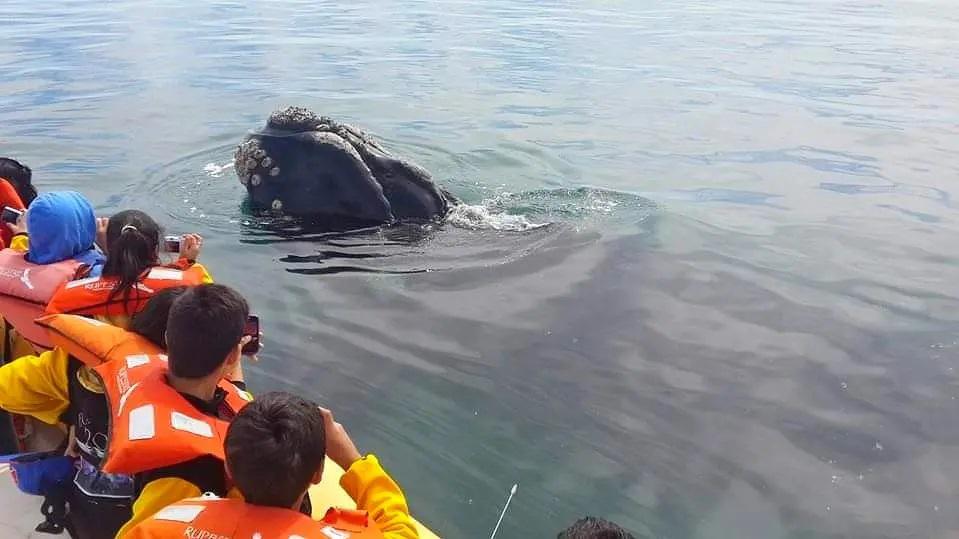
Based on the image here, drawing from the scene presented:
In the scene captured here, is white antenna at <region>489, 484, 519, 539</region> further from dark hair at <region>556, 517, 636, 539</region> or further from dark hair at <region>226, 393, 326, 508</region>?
dark hair at <region>226, 393, 326, 508</region>

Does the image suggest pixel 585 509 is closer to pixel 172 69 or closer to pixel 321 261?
pixel 321 261

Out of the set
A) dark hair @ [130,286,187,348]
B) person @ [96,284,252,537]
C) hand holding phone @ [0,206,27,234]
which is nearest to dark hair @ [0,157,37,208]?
hand holding phone @ [0,206,27,234]

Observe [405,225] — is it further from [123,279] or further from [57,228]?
[123,279]

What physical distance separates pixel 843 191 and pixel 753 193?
130 centimetres

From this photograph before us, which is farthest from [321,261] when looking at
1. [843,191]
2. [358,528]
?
[843,191]

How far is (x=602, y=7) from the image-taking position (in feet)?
119

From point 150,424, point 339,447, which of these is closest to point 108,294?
point 150,424

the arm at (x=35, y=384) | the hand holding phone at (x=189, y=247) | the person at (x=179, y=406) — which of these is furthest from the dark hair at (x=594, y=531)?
the hand holding phone at (x=189, y=247)

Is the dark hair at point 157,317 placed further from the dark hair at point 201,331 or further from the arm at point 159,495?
the arm at point 159,495

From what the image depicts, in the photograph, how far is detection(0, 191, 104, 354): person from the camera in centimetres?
442

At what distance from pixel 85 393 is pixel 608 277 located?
514 cm

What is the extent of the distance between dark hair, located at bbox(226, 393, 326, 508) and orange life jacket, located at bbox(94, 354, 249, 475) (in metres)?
0.46

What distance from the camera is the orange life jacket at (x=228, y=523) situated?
8.63ft

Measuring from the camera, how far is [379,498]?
10.9 ft
